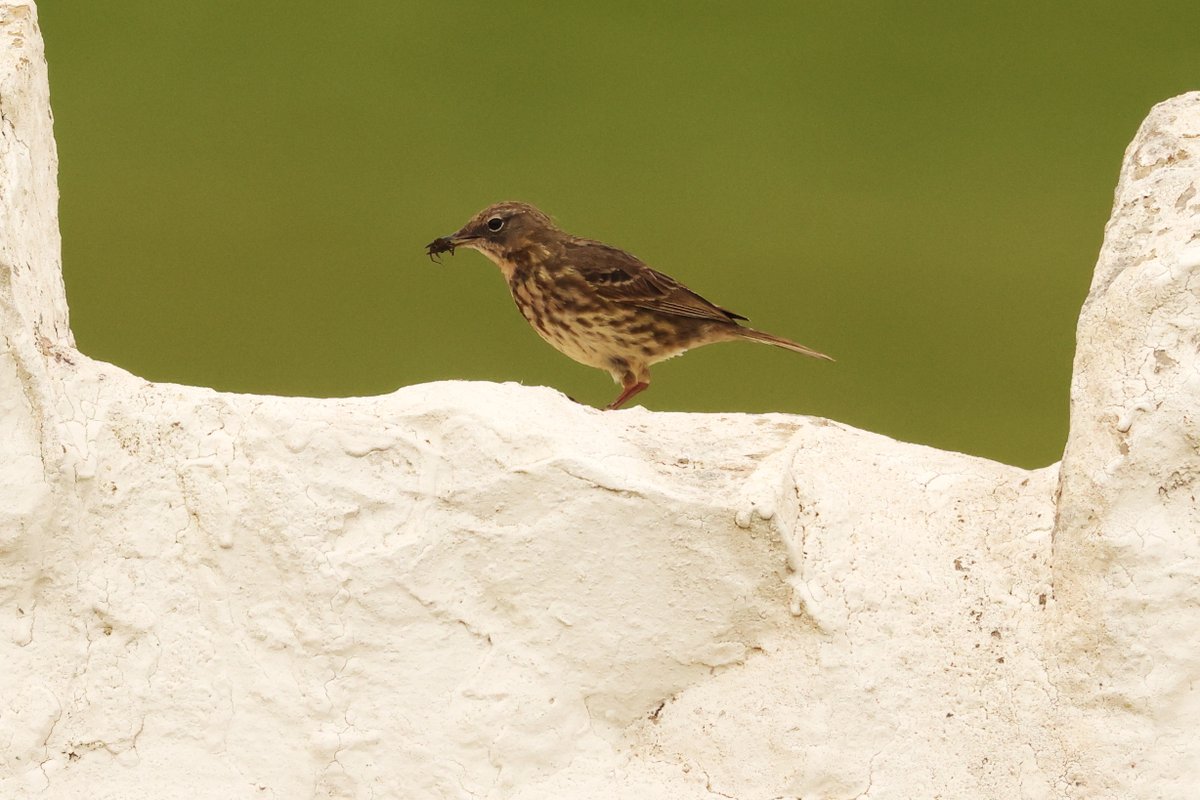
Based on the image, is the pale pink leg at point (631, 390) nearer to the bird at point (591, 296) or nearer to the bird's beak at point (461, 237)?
the bird at point (591, 296)

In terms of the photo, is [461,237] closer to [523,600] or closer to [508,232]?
[508,232]

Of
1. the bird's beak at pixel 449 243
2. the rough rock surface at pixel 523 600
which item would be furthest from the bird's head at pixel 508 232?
the rough rock surface at pixel 523 600

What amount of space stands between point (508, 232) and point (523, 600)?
6.93 feet

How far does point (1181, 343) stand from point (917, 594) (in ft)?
2.64

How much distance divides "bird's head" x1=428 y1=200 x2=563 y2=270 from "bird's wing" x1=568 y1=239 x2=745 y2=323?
116 mm

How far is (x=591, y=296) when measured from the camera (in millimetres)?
5871

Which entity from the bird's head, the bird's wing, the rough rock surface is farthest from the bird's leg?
the rough rock surface

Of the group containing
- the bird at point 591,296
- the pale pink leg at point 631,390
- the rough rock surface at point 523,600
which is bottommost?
the rough rock surface at point 523,600

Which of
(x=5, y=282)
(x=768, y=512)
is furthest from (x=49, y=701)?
(x=768, y=512)

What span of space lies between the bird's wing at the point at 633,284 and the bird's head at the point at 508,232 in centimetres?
12

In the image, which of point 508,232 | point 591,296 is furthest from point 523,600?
point 508,232

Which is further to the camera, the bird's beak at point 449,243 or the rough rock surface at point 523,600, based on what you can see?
the bird's beak at point 449,243

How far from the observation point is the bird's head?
5.92 meters

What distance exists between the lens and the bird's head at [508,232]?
5.92 metres
